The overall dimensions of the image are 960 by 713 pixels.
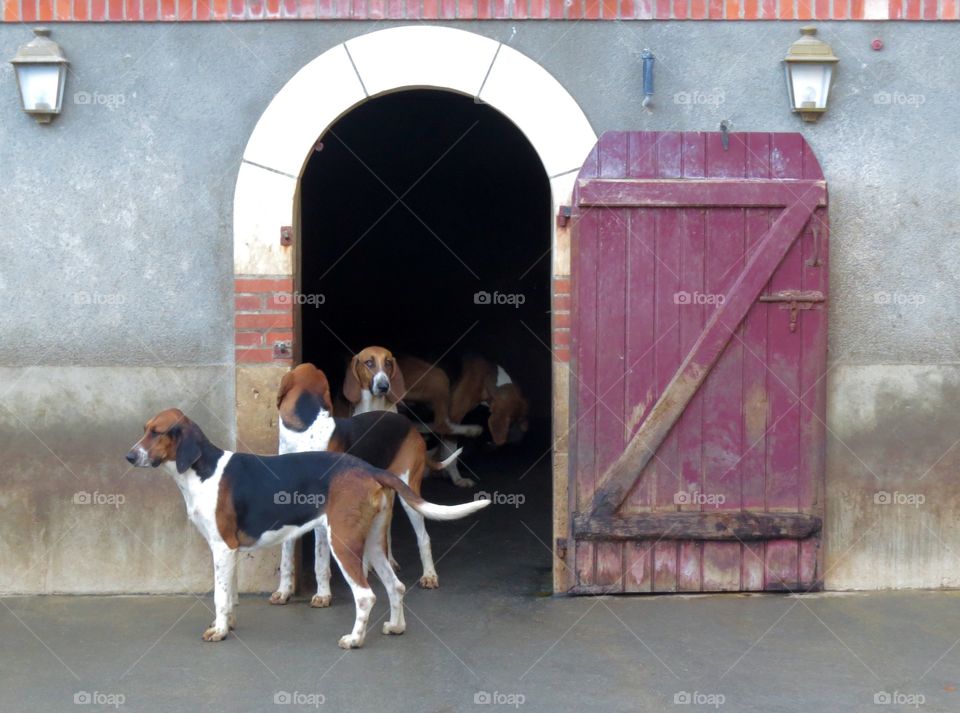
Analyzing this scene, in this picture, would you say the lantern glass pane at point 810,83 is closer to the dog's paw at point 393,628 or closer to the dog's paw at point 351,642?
the dog's paw at point 393,628

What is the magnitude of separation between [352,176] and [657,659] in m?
7.00

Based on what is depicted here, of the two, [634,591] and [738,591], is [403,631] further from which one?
[738,591]

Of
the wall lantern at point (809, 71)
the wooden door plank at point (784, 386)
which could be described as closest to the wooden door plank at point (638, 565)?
the wooden door plank at point (784, 386)

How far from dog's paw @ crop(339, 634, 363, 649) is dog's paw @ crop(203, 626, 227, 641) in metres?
0.59

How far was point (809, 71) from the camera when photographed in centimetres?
676

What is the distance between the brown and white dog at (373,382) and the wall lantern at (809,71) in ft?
8.88

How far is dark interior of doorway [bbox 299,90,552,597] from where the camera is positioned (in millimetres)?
11641

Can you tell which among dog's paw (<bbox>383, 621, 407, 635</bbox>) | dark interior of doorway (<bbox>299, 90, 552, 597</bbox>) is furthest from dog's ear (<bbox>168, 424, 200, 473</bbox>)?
dark interior of doorway (<bbox>299, 90, 552, 597</bbox>)

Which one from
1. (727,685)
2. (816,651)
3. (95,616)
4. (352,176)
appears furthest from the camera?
(352,176)

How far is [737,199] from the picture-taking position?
6.76 m

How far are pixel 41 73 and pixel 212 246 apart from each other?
4.09ft

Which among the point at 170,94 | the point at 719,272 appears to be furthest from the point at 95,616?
the point at 719,272

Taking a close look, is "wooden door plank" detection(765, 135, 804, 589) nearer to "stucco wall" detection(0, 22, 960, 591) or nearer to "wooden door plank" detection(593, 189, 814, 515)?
"wooden door plank" detection(593, 189, 814, 515)

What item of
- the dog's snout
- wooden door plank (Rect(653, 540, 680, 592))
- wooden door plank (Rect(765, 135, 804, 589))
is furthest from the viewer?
the dog's snout
